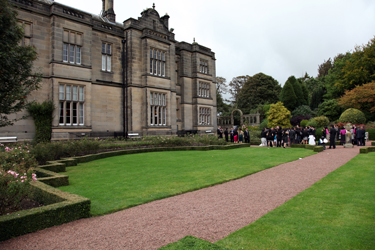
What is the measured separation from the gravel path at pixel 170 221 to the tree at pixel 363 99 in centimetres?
2921

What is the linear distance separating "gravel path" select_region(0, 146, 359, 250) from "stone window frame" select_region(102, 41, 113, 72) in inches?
676

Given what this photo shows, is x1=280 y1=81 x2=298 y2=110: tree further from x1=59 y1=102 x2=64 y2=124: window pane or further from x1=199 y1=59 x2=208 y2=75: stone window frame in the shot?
x1=59 y1=102 x2=64 y2=124: window pane

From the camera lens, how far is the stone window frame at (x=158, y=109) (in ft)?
72.2

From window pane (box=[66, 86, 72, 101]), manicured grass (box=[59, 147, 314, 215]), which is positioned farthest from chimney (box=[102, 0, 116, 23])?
manicured grass (box=[59, 147, 314, 215])

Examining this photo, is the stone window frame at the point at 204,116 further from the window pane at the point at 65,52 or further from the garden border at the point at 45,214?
the garden border at the point at 45,214

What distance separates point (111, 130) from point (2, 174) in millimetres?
16188

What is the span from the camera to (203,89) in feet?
95.2

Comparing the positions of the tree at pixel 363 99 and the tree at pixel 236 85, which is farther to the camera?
the tree at pixel 236 85

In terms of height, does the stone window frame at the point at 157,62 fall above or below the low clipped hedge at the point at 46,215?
above

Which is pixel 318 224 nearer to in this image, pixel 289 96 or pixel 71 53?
pixel 71 53

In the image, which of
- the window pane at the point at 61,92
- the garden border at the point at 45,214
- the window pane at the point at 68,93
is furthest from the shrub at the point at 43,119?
the garden border at the point at 45,214

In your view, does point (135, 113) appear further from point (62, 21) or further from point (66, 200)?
point (66, 200)

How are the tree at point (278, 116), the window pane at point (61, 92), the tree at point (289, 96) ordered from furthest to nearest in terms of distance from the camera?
1. the tree at point (289, 96)
2. the tree at point (278, 116)
3. the window pane at point (61, 92)

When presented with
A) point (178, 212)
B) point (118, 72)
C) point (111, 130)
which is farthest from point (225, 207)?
point (118, 72)
